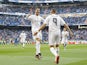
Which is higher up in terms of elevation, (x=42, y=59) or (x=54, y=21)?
(x=54, y=21)

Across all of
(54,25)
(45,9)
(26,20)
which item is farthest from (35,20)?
(45,9)

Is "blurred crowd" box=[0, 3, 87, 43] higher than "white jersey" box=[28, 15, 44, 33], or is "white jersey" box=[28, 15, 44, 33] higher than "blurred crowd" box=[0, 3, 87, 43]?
"white jersey" box=[28, 15, 44, 33]

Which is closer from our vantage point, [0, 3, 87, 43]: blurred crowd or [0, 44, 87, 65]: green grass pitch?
[0, 44, 87, 65]: green grass pitch

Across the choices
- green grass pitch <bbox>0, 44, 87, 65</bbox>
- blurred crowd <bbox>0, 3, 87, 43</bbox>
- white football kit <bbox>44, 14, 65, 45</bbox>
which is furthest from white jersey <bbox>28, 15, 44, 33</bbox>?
blurred crowd <bbox>0, 3, 87, 43</bbox>

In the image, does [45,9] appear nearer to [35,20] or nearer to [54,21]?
[35,20]

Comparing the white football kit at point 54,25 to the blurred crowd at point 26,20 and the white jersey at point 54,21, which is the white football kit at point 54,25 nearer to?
the white jersey at point 54,21

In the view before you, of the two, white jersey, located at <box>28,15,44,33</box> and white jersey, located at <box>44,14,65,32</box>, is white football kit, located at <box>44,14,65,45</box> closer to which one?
white jersey, located at <box>44,14,65,32</box>

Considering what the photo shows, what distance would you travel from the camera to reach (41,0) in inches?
3366

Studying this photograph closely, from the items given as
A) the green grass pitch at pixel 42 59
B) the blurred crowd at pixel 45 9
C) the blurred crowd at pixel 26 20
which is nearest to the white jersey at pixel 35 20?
the green grass pitch at pixel 42 59

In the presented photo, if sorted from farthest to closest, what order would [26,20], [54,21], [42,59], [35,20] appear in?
1. [26,20]
2. [35,20]
3. [42,59]
4. [54,21]

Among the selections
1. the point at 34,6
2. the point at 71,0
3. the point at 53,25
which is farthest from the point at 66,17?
the point at 53,25

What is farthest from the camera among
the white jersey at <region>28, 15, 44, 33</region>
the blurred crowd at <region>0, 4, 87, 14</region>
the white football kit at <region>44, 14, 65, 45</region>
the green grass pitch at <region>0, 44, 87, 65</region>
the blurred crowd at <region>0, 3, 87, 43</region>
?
the blurred crowd at <region>0, 4, 87, 14</region>

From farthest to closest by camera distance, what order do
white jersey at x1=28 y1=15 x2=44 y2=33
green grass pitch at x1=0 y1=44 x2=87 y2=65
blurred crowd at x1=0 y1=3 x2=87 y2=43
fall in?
blurred crowd at x1=0 y1=3 x2=87 y2=43, white jersey at x1=28 y1=15 x2=44 y2=33, green grass pitch at x1=0 y1=44 x2=87 y2=65

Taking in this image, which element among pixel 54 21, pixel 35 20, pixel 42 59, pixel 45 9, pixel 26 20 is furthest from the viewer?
pixel 45 9
